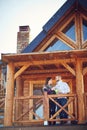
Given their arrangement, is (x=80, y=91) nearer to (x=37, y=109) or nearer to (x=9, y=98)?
(x=9, y=98)

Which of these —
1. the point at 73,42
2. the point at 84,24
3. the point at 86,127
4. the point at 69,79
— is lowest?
the point at 86,127

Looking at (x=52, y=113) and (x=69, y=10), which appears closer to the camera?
(x=52, y=113)

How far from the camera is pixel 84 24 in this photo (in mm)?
12109

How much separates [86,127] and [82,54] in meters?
2.52

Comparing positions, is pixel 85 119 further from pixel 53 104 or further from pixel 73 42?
pixel 73 42

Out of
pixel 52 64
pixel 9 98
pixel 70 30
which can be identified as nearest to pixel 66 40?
pixel 70 30

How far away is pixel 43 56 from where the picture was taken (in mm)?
10500

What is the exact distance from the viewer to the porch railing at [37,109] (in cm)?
984

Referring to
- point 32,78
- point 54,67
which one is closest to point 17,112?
point 32,78

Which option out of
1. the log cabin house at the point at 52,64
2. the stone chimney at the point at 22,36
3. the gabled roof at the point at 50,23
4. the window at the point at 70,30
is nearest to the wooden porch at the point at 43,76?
the log cabin house at the point at 52,64

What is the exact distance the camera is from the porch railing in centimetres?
984

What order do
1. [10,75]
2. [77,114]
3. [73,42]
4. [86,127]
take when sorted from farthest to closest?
[73,42], [10,75], [77,114], [86,127]

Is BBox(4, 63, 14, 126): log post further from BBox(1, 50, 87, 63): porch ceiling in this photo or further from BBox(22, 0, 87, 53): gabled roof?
BBox(22, 0, 87, 53): gabled roof

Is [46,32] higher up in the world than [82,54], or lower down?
higher up
